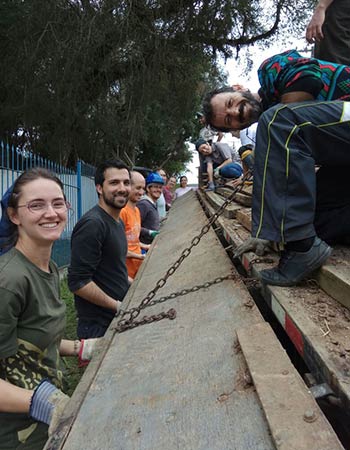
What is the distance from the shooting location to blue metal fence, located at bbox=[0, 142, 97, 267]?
5.84 metres

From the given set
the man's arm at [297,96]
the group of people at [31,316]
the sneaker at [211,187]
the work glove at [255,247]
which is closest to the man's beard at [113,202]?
the work glove at [255,247]

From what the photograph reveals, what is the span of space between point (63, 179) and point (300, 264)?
737 centimetres

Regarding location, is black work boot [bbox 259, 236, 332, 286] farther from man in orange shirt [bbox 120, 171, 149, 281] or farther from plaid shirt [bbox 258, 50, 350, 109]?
man in orange shirt [bbox 120, 171, 149, 281]

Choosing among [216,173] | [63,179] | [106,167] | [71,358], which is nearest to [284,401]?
[106,167]

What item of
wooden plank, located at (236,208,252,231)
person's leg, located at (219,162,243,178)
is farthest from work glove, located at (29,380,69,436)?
person's leg, located at (219,162,243,178)

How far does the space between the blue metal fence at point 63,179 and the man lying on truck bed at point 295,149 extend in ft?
12.5

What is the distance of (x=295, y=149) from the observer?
1.99 metres

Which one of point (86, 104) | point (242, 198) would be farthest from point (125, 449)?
point (86, 104)

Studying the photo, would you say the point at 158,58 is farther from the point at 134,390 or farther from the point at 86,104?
the point at 134,390

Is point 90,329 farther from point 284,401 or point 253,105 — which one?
point 284,401

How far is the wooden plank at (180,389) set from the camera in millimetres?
1192

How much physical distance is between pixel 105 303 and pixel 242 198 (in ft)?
6.22

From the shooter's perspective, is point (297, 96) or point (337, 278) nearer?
point (337, 278)

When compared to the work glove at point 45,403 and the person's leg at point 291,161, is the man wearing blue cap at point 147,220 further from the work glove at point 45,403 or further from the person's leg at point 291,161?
the work glove at point 45,403
